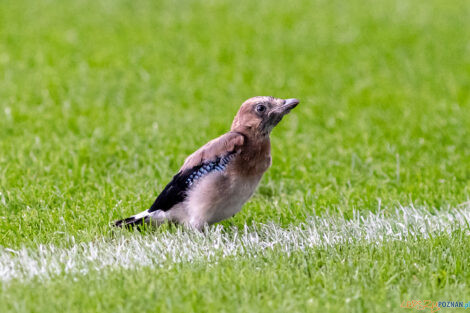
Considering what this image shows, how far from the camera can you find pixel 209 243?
5.67 m

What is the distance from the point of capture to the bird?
553 centimetres

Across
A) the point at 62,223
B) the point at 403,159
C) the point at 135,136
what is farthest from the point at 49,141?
the point at 403,159

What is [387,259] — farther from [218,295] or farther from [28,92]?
[28,92]

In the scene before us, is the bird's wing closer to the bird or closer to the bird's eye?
the bird

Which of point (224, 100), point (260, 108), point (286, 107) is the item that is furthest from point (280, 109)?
point (224, 100)

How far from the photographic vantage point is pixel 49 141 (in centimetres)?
893

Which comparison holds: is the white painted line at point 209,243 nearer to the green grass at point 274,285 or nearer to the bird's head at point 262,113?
the green grass at point 274,285

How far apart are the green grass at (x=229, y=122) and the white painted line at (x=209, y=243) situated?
0.60 feet

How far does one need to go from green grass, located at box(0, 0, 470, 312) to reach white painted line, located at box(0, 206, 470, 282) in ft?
0.60

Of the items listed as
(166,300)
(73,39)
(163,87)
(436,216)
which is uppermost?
(73,39)

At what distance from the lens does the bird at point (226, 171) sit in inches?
218

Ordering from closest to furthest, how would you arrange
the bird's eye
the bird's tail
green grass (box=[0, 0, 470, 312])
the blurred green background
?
green grass (box=[0, 0, 470, 312])
the bird's eye
the bird's tail
the blurred green background

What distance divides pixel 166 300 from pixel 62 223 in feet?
6.29

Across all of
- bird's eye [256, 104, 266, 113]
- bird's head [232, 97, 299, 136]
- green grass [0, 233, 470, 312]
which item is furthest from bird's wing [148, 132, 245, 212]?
green grass [0, 233, 470, 312]
